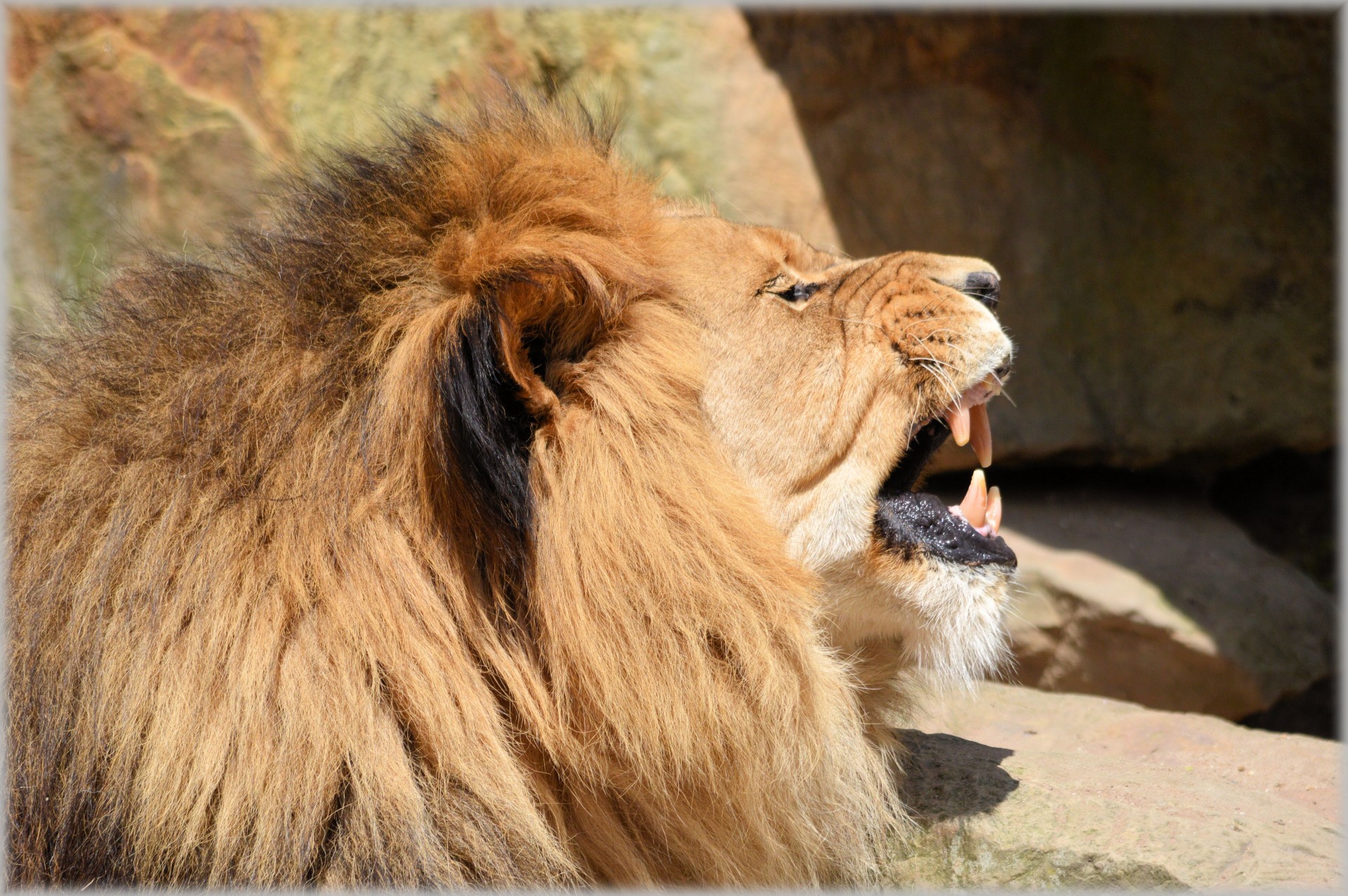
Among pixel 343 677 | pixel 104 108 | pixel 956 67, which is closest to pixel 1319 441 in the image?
Result: pixel 956 67

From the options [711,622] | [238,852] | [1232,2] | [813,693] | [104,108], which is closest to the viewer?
[238,852]

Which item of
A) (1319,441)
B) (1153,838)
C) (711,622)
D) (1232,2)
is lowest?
(1319,441)

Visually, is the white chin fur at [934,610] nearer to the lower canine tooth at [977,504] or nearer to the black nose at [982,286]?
the lower canine tooth at [977,504]

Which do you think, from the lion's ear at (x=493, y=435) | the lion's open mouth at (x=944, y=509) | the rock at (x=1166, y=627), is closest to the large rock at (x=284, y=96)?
the rock at (x=1166, y=627)

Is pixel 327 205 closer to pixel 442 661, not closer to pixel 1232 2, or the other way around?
pixel 442 661

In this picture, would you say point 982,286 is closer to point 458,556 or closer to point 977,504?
point 977,504

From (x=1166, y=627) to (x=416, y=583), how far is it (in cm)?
324

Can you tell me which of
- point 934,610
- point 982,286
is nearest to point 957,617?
point 934,610

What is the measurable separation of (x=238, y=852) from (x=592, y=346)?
104 cm

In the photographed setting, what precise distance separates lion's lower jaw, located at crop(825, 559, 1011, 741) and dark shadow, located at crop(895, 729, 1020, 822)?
0.18 m

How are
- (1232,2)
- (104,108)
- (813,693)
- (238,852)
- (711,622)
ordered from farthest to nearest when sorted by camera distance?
(104,108) < (1232,2) < (813,693) < (711,622) < (238,852)

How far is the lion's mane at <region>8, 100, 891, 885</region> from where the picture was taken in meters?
1.97

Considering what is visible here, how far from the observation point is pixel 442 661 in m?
2.04

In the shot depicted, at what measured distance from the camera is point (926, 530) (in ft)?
8.11
